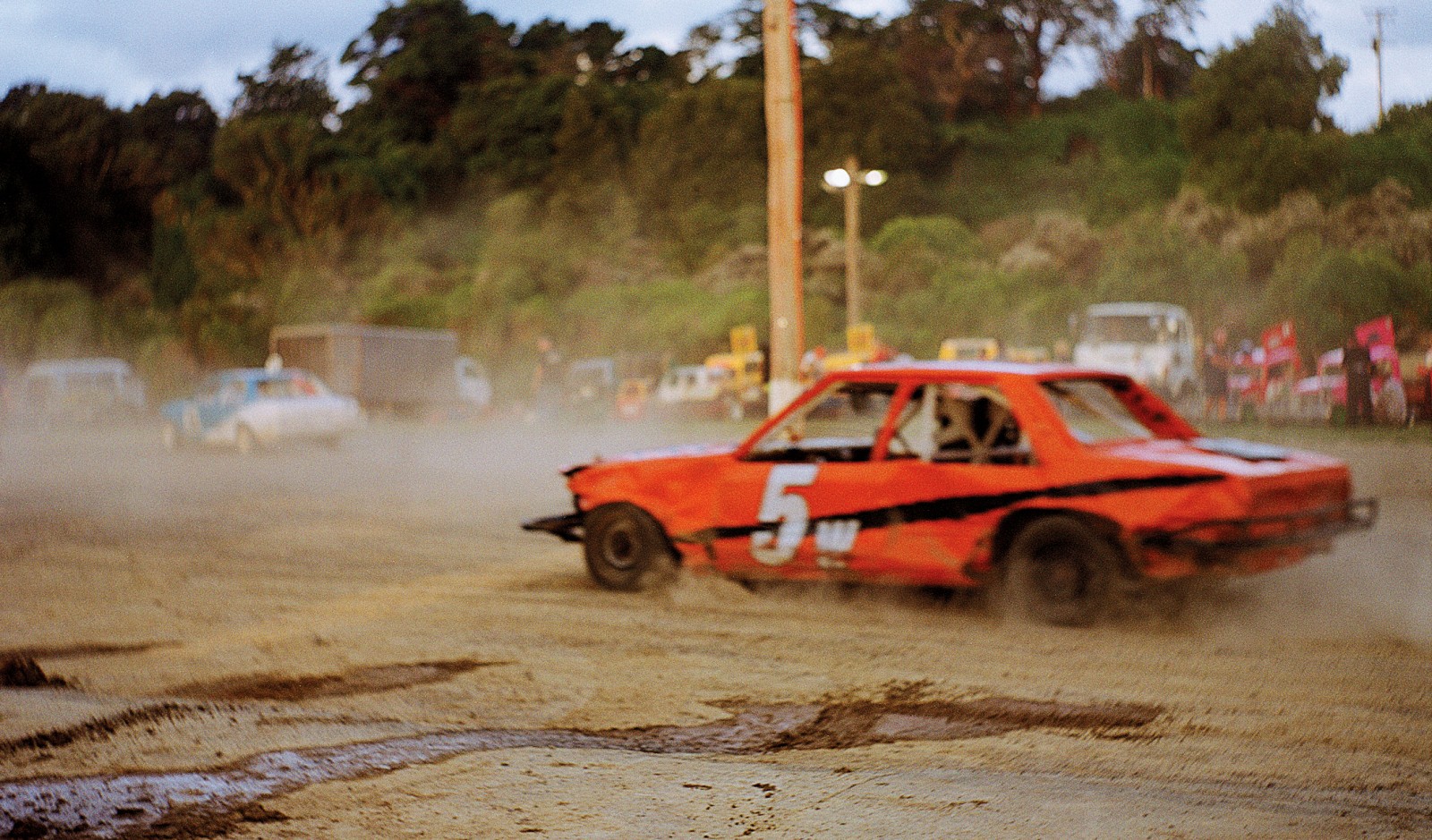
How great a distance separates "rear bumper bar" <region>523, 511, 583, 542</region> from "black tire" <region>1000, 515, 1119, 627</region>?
2605 mm

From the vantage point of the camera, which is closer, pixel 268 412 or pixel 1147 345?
pixel 268 412

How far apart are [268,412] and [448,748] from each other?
18.0 meters

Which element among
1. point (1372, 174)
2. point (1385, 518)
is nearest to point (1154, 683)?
point (1385, 518)

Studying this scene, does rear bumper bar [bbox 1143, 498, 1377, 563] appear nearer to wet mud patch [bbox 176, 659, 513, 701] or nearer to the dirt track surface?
the dirt track surface

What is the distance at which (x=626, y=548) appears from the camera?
25.5 ft

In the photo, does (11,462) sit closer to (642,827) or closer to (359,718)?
(359,718)

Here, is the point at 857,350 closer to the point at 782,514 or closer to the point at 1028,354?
the point at 1028,354

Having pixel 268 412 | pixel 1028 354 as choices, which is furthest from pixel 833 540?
pixel 1028 354

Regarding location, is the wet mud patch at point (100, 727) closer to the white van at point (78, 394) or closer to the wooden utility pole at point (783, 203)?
the wooden utility pole at point (783, 203)

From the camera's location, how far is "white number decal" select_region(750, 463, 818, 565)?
280 inches

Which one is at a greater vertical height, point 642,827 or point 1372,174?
point 1372,174

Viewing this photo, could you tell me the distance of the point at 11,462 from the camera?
73.5ft

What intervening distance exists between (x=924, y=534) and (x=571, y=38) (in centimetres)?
6974

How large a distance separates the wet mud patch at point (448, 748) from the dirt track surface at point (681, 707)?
0.02 metres
